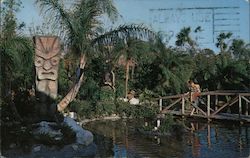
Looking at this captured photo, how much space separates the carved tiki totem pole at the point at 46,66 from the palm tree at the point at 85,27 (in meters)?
2.10

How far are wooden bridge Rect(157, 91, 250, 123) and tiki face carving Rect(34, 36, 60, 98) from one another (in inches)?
274

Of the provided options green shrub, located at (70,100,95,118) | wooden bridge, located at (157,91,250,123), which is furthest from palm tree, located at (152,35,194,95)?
green shrub, located at (70,100,95,118)

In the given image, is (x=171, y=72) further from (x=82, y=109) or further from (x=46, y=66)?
(x=46, y=66)

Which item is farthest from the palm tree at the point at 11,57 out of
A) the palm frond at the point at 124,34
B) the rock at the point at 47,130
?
Answer: the palm frond at the point at 124,34

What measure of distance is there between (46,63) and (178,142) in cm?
360

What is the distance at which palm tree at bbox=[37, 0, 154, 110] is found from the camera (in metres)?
11.9

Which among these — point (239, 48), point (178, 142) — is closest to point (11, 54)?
point (178, 142)

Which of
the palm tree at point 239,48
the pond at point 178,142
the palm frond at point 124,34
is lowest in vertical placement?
the pond at point 178,142

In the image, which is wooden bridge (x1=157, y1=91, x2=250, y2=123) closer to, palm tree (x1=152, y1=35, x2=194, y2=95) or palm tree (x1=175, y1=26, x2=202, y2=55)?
palm tree (x1=152, y1=35, x2=194, y2=95)

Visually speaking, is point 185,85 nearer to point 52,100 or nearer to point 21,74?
point 21,74

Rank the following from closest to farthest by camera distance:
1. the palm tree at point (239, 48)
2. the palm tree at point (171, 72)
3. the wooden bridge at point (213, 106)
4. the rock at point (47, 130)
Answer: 1. the rock at point (47, 130)
2. the wooden bridge at point (213, 106)
3. the palm tree at point (171, 72)
4. the palm tree at point (239, 48)

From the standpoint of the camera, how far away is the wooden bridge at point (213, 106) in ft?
47.8

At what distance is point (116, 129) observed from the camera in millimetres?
12531

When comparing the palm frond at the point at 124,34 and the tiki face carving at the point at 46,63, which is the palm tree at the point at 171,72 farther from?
the tiki face carving at the point at 46,63
